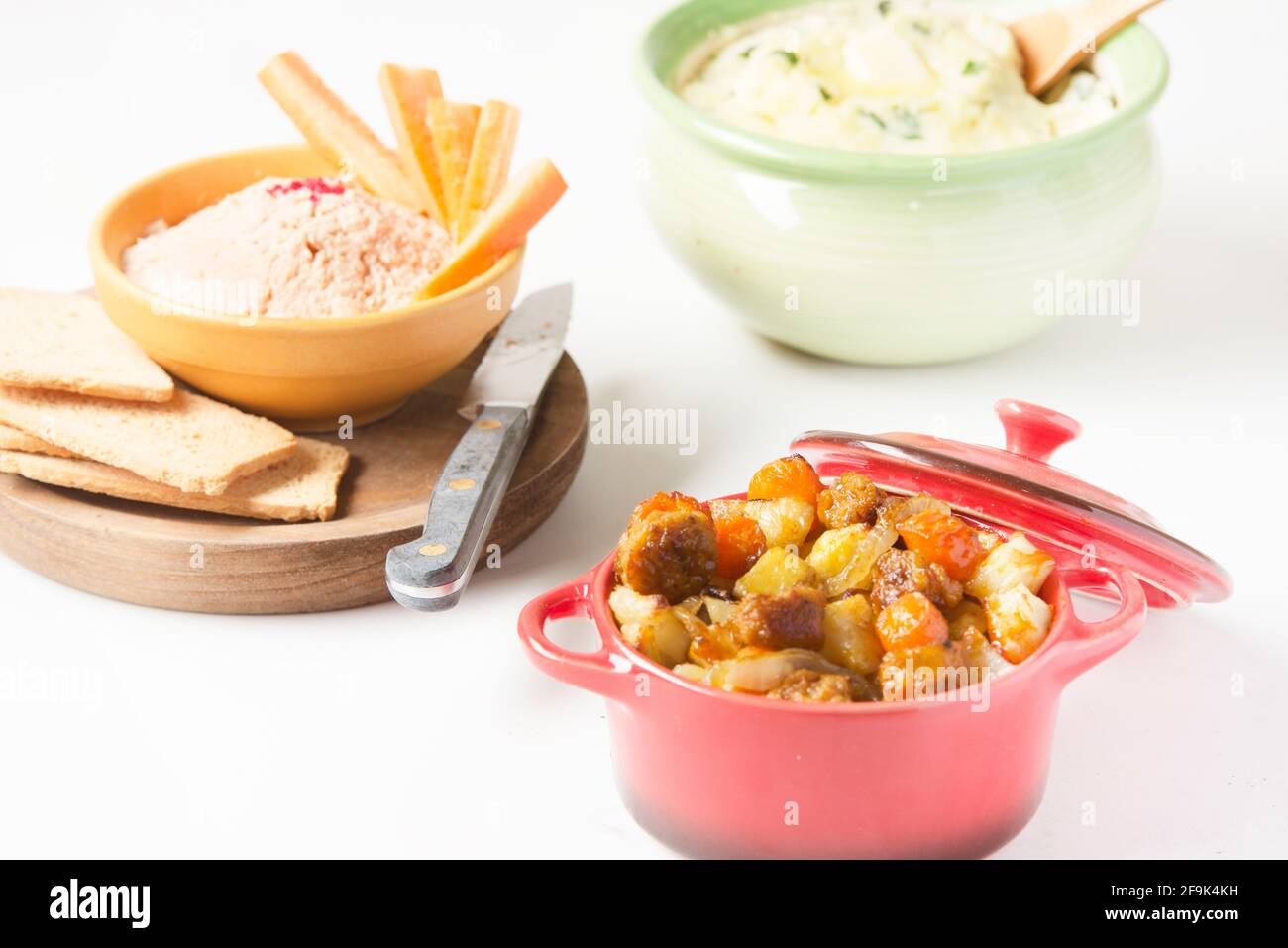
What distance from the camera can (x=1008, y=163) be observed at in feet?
8.73

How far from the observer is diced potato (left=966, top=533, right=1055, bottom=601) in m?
1.82

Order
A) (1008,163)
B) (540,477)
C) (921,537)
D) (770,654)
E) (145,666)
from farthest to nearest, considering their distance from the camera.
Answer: (1008,163) → (540,477) → (145,666) → (921,537) → (770,654)

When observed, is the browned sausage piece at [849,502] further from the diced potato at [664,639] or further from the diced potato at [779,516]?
the diced potato at [664,639]

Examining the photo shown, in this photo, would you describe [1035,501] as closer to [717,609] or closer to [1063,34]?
[717,609]

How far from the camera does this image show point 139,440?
7.89ft

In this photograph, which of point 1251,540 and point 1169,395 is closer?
point 1251,540

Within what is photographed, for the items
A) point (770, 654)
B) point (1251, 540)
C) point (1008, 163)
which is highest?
point (1008, 163)

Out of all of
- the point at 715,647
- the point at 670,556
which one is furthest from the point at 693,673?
the point at 670,556

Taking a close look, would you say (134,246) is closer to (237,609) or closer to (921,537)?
(237,609)

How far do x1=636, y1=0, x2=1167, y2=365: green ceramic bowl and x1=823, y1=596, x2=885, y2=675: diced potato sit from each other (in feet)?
3.76

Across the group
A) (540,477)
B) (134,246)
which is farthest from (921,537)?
(134,246)

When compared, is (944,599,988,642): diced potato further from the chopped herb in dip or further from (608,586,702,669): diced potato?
the chopped herb in dip

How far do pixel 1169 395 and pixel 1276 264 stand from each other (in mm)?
673

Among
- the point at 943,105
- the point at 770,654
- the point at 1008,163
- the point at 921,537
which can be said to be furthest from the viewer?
the point at 943,105
